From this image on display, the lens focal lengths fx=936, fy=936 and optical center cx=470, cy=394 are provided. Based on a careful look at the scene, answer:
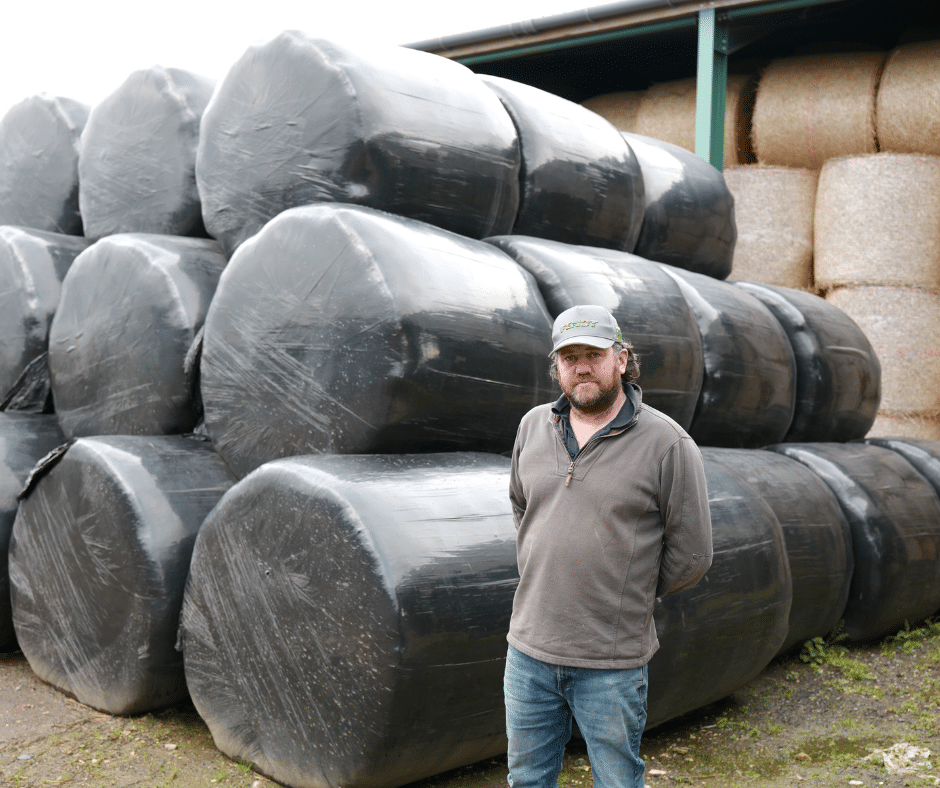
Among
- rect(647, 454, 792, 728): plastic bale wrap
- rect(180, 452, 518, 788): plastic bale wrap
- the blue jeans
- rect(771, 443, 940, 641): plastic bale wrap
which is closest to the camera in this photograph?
the blue jeans

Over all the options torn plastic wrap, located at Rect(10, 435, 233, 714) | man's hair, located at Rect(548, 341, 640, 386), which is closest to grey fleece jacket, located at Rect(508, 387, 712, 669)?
man's hair, located at Rect(548, 341, 640, 386)

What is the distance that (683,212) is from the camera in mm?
4500

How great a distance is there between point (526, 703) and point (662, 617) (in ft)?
3.23

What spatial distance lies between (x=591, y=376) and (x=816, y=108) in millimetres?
5272

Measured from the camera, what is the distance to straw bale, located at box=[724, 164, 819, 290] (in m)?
6.71

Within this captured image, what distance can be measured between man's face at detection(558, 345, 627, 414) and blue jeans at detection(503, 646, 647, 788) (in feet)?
1.85

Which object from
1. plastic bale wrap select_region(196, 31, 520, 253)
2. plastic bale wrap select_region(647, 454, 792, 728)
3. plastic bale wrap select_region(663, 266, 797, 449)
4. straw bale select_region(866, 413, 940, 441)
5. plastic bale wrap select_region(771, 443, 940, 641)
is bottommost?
straw bale select_region(866, 413, 940, 441)

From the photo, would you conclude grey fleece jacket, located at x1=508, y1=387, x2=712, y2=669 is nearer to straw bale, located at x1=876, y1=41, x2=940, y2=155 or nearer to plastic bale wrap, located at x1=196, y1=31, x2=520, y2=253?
plastic bale wrap, located at x1=196, y1=31, x2=520, y2=253

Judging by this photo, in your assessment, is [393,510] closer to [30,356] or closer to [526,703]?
[526,703]

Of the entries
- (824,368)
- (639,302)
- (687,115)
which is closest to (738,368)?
(639,302)

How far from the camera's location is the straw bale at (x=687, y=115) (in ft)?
22.0

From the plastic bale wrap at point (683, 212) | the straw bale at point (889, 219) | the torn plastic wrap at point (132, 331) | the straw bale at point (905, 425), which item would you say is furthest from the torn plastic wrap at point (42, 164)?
the straw bale at point (905, 425)

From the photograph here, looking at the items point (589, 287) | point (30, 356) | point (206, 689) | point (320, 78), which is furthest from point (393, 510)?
point (30, 356)

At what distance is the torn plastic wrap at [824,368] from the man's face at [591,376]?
281cm
